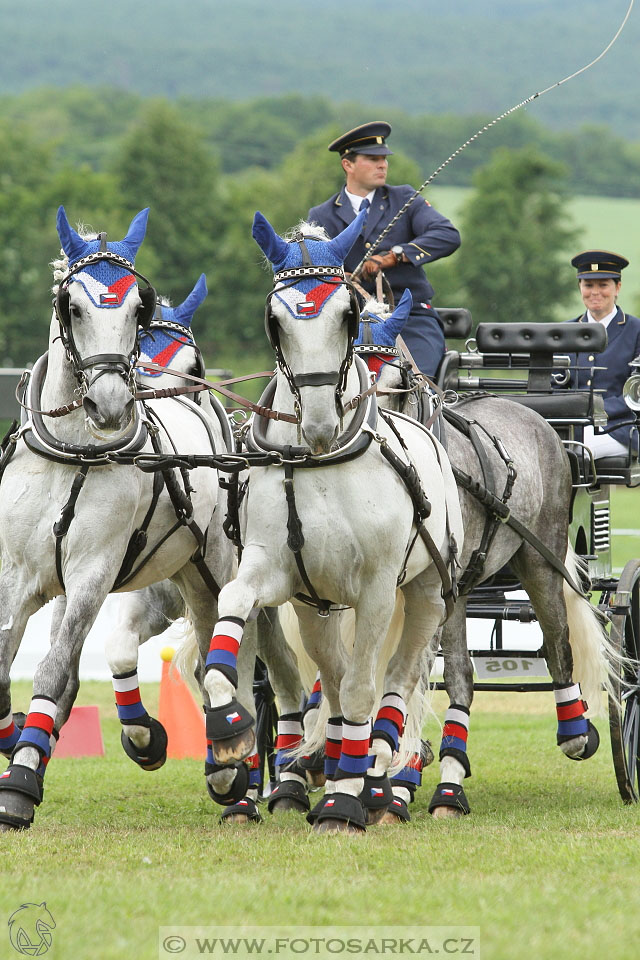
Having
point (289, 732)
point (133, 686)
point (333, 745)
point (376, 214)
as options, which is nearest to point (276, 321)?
point (333, 745)

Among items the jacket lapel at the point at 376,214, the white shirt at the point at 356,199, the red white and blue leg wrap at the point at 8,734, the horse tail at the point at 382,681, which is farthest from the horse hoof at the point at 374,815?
the white shirt at the point at 356,199

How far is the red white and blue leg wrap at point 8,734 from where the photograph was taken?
17.2 feet

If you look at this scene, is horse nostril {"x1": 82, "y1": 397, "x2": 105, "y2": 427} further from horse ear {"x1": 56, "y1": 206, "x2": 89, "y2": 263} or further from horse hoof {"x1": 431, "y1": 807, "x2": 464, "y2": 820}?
horse hoof {"x1": 431, "y1": 807, "x2": 464, "y2": 820}

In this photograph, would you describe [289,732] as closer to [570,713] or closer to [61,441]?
[570,713]

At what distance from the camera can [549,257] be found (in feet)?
185

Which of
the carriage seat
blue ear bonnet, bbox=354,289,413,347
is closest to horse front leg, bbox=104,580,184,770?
blue ear bonnet, bbox=354,289,413,347

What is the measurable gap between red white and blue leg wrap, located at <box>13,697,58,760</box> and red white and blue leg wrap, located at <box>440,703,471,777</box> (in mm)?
2147

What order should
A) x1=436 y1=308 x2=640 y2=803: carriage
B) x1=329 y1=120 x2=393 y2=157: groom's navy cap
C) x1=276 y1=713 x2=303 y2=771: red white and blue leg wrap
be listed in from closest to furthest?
x1=276 y1=713 x2=303 y2=771: red white and blue leg wrap → x1=436 y1=308 x2=640 y2=803: carriage → x1=329 y1=120 x2=393 y2=157: groom's navy cap

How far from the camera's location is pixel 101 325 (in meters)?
4.81

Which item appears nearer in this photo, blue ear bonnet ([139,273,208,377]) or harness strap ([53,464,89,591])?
harness strap ([53,464,89,591])

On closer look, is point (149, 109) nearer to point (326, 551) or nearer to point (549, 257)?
point (549, 257)

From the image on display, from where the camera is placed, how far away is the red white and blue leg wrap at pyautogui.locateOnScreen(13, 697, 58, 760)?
4781 mm

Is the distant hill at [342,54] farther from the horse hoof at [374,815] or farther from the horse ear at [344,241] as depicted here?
the horse hoof at [374,815]

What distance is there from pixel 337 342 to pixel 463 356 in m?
2.83
